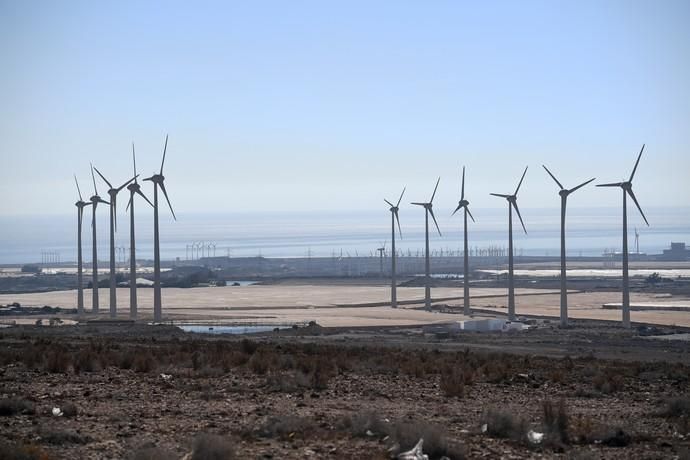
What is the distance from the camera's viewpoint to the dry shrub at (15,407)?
17859mm

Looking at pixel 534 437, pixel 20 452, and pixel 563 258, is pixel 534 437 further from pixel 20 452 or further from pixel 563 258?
pixel 563 258

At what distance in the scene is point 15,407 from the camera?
59.3 feet

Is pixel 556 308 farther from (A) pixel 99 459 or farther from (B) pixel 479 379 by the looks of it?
(A) pixel 99 459

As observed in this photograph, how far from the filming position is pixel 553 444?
1582 centimetres

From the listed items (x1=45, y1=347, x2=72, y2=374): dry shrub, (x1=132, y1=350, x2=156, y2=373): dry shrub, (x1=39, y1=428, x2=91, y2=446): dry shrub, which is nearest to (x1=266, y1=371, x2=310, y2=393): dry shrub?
(x1=132, y1=350, x2=156, y2=373): dry shrub

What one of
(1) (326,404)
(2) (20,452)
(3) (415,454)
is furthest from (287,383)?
(2) (20,452)

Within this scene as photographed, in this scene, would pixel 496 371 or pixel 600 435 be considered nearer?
pixel 600 435

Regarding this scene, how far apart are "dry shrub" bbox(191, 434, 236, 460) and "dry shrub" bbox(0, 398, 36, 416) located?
541 centimetres

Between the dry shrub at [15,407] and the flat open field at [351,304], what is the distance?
2048 inches

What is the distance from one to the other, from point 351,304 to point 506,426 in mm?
90798

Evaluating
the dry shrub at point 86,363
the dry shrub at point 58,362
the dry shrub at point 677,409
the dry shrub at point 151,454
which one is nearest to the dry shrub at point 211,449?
the dry shrub at point 151,454

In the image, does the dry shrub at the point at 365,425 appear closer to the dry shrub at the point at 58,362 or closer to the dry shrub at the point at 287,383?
the dry shrub at the point at 287,383

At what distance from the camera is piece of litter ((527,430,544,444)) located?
1598cm

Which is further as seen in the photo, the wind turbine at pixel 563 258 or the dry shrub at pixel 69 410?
the wind turbine at pixel 563 258
